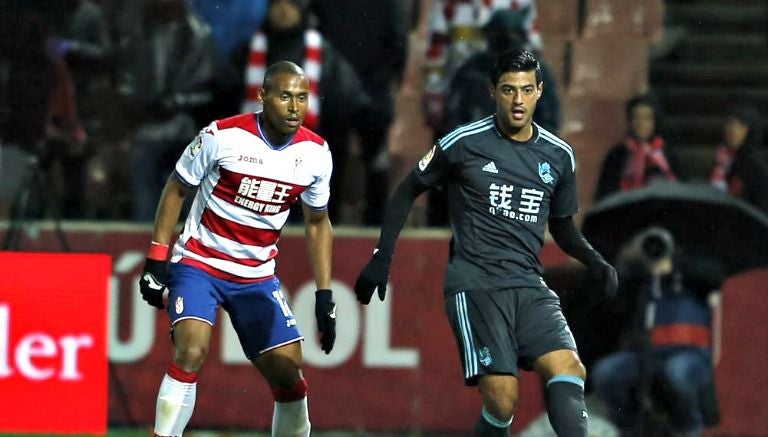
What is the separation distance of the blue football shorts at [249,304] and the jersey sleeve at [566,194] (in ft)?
4.45

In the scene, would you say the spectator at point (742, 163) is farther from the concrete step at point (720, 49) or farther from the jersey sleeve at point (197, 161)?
the jersey sleeve at point (197, 161)

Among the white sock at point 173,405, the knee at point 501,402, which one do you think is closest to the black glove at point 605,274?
the knee at point 501,402

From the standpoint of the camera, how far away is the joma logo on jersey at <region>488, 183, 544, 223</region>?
8844 mm

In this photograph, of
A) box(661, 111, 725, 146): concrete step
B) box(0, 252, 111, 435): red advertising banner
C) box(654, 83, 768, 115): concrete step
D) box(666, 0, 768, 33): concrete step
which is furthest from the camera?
box(666, 0, 768, 33): concrete step

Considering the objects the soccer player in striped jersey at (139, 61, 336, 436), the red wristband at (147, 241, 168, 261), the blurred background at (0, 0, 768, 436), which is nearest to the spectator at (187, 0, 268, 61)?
the blurred background at (0, 0, 768, 436)

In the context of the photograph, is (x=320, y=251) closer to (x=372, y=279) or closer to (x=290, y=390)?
(x=290, y=390)

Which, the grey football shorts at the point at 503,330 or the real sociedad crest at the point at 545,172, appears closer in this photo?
the grey football shorts at the point at 503,330

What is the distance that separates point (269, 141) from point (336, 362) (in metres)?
3.59

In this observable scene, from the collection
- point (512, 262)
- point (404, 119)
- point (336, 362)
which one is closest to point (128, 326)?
point (336, 362)

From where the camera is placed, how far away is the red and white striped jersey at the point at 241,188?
9062mm

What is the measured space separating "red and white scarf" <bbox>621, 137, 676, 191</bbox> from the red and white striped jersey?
3392 millimetres

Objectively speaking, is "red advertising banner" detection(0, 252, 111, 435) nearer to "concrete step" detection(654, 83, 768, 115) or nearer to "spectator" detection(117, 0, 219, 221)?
"spectator" detection(117, 0, 219, 221)

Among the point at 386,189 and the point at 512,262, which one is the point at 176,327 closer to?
the point at 512,262

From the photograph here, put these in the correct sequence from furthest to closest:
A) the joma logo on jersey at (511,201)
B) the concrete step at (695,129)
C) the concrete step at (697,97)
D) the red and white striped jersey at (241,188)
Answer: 1. the concrete step at (697,97)
2. the concrete step at (695,129)
3. the red and white striped jersey at (241,188)
4. the joma logo on jersey at (511,201)
